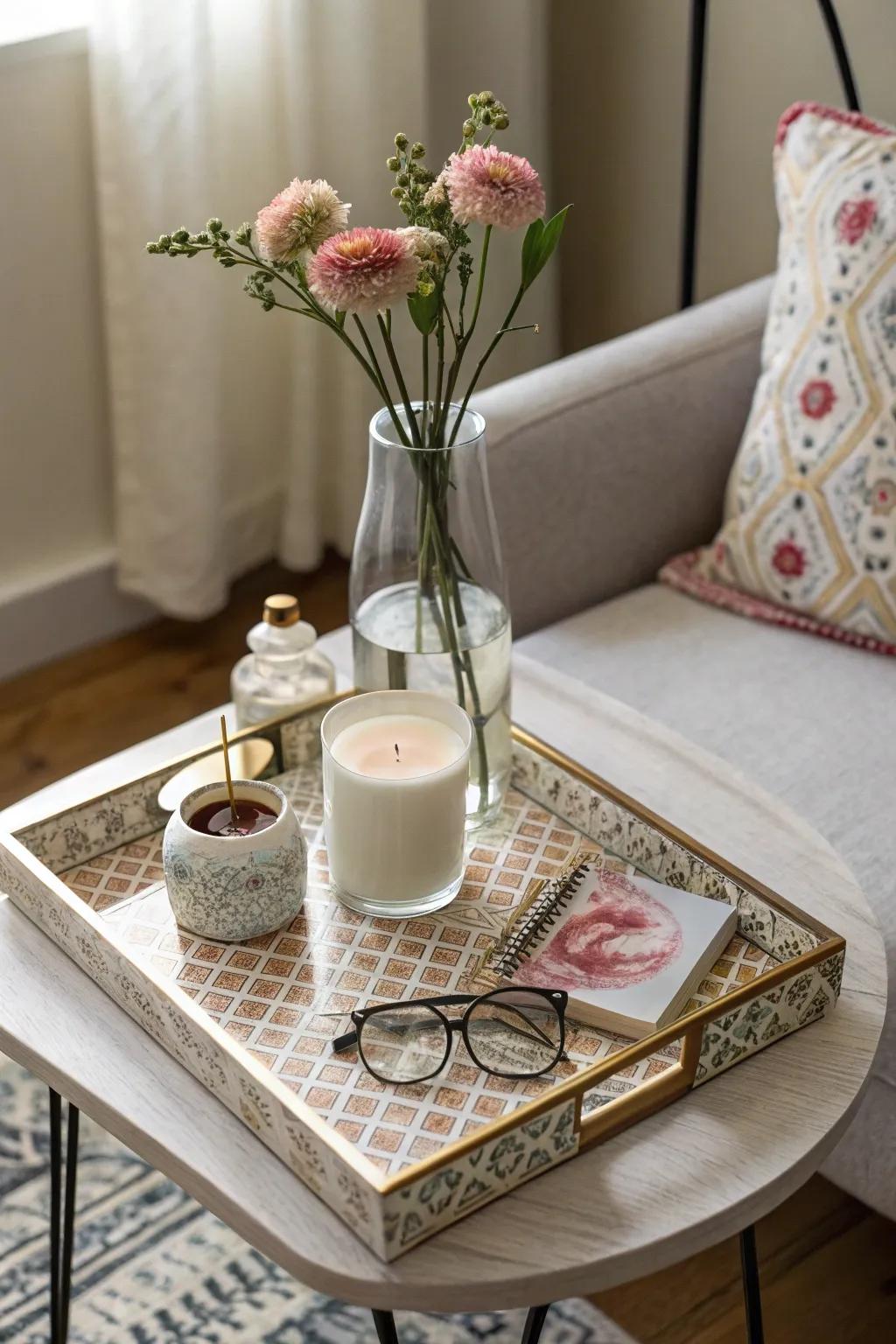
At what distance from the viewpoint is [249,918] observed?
1017mm

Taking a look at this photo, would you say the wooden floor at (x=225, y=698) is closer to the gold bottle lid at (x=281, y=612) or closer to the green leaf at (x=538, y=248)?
the gold bottle lid at (x=281, y=612)

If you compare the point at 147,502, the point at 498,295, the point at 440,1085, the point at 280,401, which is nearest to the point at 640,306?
the point at 498,295

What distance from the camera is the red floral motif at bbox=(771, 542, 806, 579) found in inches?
62.1

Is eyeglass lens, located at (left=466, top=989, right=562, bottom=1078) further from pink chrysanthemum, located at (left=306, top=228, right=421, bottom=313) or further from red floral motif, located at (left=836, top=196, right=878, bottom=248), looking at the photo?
red floral motif, located at (left=836, top=196, right=878, bottom=248)

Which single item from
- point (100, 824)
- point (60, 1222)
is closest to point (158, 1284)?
point (60, 1222)

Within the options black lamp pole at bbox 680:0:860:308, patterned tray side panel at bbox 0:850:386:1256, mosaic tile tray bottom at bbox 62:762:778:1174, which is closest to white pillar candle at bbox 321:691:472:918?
A: mosaic tile tray bottom at bbox 62:762:778:1174

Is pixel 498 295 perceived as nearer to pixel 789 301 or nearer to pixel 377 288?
pixel 789 301

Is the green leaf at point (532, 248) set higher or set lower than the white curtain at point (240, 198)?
higher

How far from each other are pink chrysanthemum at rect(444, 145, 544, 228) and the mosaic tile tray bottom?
45cm

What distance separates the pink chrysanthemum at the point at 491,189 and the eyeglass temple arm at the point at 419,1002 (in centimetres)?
47

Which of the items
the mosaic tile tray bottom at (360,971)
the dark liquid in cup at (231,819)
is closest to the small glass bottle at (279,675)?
the mosaic tile tray bottom at (360,971)

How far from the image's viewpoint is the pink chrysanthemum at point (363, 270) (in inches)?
36.4

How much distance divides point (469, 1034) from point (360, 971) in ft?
0.30

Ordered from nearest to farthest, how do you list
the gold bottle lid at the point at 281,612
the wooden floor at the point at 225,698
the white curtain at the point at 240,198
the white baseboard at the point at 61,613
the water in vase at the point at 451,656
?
the water in vase at the point at 451,656 → the gold bottle lid at the point at 281,612 → the wooden floor at the point at 225,698 → the white curtain at the point at 240,198 → the white baseboard at the point at 61,613
